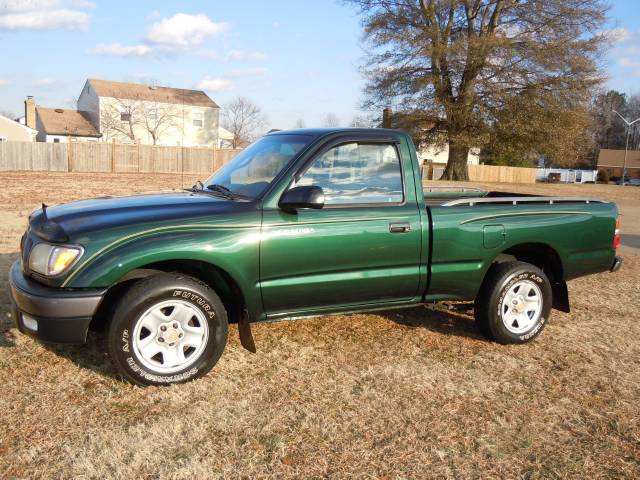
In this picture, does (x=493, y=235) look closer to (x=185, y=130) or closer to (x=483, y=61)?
(x=483, y=61)

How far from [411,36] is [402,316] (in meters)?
26.9

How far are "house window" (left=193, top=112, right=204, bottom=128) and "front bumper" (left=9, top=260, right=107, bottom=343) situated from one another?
49925 millimetres

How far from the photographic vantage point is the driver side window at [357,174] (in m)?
4.27

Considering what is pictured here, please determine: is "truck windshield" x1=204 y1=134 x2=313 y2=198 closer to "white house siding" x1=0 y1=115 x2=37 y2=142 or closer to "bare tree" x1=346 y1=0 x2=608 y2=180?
"bare tree" x1=346 y1=0 x2=608 y2=180

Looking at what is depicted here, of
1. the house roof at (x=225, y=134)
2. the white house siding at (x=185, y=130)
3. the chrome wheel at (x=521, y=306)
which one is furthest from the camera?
the house roof at (x=225, y=134)

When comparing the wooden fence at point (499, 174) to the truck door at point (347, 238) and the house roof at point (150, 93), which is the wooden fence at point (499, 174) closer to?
the house roof at point (150, 93)

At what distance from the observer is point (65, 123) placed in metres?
48.5

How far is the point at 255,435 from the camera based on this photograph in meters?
3.23

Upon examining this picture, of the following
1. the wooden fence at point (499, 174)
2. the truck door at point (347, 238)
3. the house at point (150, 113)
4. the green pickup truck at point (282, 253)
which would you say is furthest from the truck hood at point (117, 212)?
the house at point (150, 113)

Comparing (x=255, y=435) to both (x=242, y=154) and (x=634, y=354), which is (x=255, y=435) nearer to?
(x=242, y=154)

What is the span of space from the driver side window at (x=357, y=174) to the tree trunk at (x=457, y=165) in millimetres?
30086

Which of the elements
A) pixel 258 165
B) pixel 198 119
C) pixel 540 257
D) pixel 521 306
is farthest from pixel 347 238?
pixel 198 119

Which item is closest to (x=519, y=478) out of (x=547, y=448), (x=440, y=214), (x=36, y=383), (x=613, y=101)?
(x=547, y=448)

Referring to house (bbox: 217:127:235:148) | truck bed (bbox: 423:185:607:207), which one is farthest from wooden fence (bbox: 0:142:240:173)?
house (bbox: 217:127:235:148)
